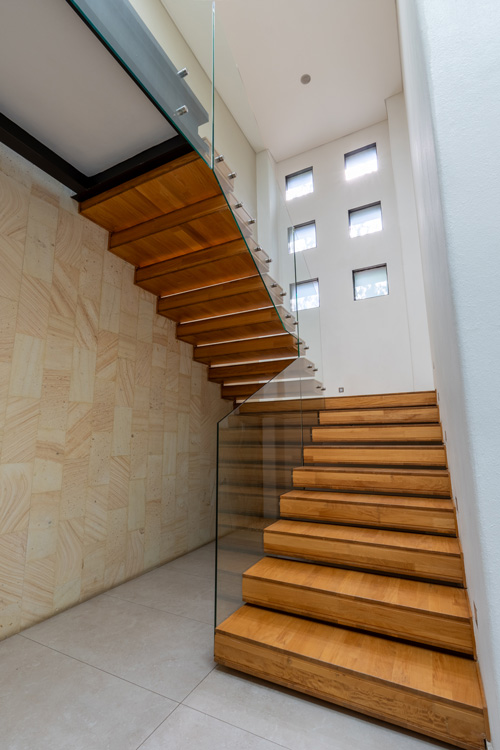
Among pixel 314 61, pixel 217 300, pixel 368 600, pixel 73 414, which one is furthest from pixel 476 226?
pixel 314 61

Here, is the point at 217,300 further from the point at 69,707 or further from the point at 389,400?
the point at 69,707

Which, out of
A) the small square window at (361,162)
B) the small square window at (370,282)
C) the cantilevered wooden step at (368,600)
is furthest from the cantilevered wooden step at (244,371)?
the small square window at (361,162)

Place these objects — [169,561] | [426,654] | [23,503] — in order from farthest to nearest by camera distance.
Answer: [169,561], [23,503], [426,654]

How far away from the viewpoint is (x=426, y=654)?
1718 millimetres

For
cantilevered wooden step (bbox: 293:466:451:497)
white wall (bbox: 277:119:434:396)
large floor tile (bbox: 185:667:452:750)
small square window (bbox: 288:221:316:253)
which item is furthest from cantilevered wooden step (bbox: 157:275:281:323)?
small square window (bbox: 288:221:316:253)

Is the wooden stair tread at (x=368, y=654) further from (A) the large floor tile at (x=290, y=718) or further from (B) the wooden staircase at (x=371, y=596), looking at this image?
(A) the large floor tile at (x=290, y=718)

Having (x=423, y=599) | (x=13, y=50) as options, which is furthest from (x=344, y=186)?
(x=423, y=599)

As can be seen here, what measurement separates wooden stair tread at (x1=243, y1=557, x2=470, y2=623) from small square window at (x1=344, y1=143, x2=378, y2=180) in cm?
575

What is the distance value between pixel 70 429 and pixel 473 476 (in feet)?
9.24

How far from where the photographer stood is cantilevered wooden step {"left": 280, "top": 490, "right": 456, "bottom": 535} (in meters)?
2.28

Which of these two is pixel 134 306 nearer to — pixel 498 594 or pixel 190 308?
pixel 190 308

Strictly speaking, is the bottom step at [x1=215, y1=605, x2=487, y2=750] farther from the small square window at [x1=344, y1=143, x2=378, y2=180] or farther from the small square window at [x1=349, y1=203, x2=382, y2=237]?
the small square window at [x1=344, y1=143, x2=378, y2=180]

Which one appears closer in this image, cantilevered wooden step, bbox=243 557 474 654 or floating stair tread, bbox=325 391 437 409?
cantilevered wooden step, bbox=243 557 474 654

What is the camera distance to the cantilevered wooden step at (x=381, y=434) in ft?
9.99
